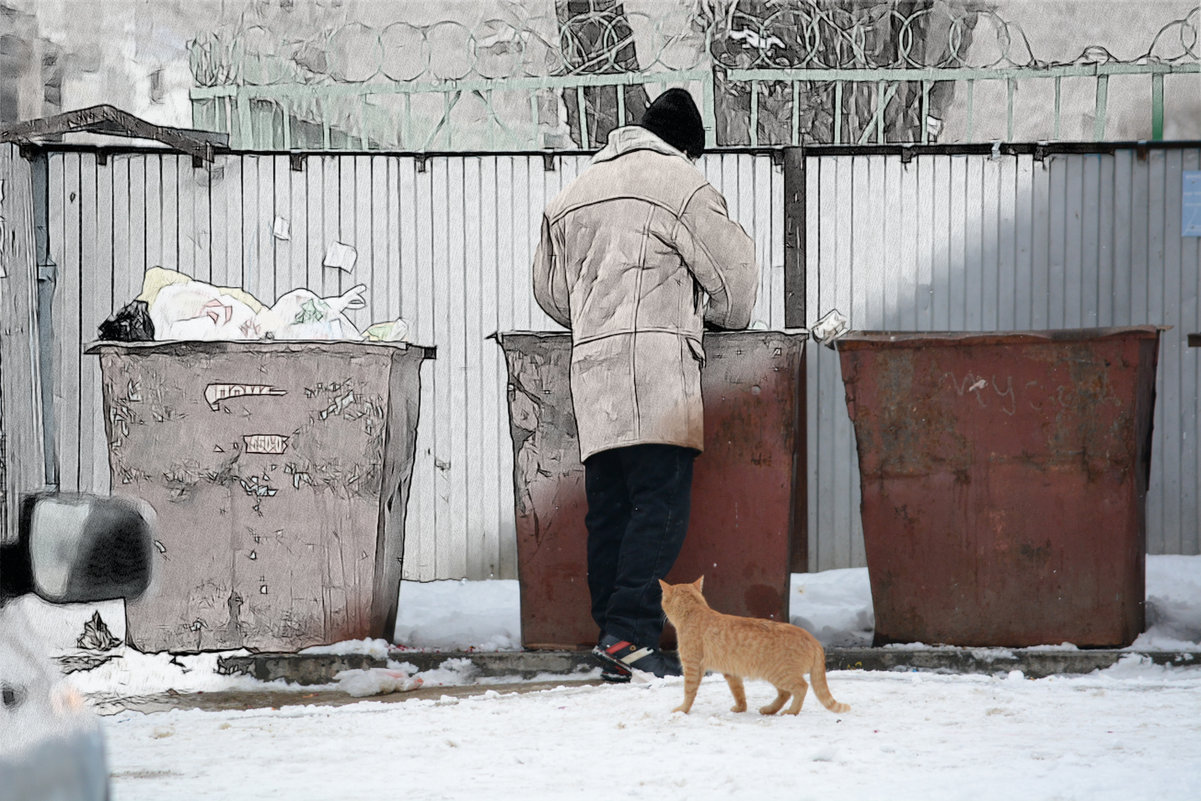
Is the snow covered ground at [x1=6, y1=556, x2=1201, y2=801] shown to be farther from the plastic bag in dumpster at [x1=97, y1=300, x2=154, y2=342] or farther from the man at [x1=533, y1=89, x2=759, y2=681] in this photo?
the plastic bag in dumpster at [x1=97, y1=300, x2=154, y2=342]

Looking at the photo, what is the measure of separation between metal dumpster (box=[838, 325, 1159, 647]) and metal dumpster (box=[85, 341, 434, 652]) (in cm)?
182

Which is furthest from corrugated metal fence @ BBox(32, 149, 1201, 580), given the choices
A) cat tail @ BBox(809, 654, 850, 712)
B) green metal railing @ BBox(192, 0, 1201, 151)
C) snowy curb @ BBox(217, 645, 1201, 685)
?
cat tail @ BBox(809, 654, 850, 712)

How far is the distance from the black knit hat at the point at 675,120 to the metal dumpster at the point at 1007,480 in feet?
3.05

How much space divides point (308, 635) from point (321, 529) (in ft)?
1.23

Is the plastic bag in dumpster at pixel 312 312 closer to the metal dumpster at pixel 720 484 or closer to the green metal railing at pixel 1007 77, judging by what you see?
the metal dumpster at pixel 720 484

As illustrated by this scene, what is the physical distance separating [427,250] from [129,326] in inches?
72.0

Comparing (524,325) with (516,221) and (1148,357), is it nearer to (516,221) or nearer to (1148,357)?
(516,221)

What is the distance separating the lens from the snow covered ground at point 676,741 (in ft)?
8.41

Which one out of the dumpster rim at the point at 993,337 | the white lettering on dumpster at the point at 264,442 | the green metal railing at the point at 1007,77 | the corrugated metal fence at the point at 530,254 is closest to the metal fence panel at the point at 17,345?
the corrugated metal fence at the point at 530,254

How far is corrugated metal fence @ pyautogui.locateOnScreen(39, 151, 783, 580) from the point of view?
231 inches

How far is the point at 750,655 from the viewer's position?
304 centimetres

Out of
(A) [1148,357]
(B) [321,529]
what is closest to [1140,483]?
(A) [1148,357]

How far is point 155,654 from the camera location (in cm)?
414

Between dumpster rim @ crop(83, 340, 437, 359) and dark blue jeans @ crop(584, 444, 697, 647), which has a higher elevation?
dumpster rim @ crop(83, 340, 437, 359)
